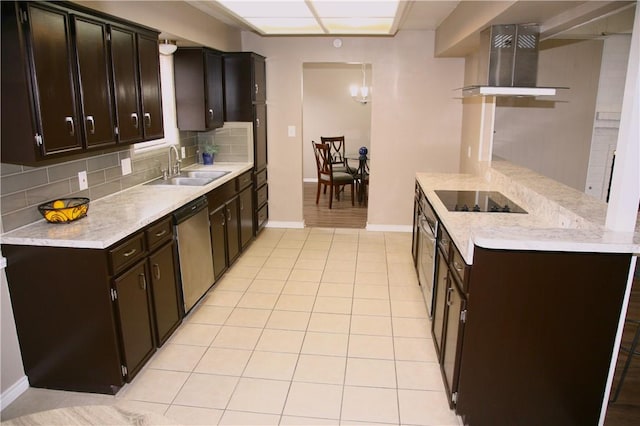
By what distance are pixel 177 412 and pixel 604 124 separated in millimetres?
5124

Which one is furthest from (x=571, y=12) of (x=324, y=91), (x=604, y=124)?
(x=324, y=91)

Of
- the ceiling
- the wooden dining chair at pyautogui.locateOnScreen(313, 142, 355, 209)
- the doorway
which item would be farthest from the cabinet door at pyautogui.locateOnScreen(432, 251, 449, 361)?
the doorway

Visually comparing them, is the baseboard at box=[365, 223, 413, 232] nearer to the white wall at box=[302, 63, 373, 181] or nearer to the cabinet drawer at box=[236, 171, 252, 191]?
the cabinet drawer at box=[236, 171, 252, 191]

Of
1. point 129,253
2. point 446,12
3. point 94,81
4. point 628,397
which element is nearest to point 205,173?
point 94,81

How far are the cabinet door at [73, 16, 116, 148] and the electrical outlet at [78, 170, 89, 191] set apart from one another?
388 millimetres

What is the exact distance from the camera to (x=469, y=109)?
4.89 metres

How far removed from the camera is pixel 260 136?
5262 millimetres

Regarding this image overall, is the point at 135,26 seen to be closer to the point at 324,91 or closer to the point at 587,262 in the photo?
the point at 587,262

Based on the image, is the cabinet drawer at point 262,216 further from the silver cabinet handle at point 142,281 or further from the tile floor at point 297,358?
the silver cabinet handle at point 142,281

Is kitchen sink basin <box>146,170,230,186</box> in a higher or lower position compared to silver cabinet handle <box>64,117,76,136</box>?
lower

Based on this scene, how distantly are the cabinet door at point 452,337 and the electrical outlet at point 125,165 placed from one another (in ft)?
8.21

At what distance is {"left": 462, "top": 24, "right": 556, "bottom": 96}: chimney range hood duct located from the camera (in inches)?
120

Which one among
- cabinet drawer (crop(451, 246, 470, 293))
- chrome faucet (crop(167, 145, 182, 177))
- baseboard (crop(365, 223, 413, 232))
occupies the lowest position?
baseboard (crop(365, 223, 413, 232))

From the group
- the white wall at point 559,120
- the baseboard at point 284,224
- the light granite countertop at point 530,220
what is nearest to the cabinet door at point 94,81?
the light granite countertop at point 530,220
